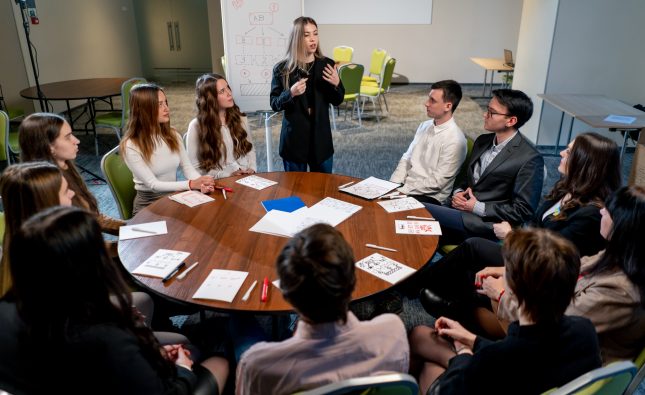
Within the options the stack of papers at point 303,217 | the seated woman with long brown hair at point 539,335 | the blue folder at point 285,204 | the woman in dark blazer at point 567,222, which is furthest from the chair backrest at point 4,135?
the seated woman with long brown hair at point 539,335

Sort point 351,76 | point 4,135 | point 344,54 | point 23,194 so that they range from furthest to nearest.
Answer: point 344,54, point 351,76, point 4,135, point 23,194

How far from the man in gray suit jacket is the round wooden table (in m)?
0.42

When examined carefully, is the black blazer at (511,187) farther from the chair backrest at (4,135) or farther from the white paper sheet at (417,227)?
the chair backrest at (4,135)

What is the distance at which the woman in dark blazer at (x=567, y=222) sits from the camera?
2131 mm

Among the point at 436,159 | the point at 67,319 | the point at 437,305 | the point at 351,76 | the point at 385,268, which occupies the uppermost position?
the point at 351,76

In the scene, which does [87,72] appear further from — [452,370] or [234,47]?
[452,370]

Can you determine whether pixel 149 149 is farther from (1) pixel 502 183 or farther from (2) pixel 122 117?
(2) pixel 122 117

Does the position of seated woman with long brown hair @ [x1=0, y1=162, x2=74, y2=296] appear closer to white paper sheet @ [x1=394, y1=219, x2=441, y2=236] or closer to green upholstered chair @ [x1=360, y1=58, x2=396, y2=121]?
white paper sheet @ [x1=394, y1=219, x2=441, y2=236]

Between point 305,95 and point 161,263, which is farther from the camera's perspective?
point 305,95

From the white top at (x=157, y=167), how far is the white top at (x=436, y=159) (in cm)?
142

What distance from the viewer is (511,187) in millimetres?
2660

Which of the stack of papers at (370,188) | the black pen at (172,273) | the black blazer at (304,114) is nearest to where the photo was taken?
the black pen at (172,273)

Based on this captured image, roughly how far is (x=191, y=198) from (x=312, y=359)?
5.13 feet

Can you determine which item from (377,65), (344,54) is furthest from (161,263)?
(344,54)
